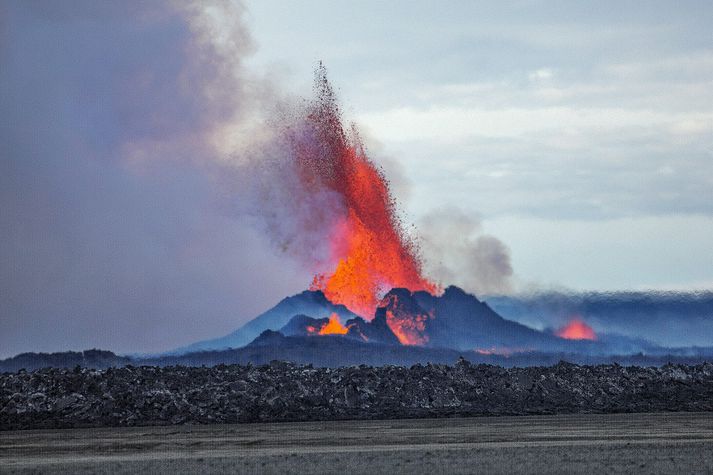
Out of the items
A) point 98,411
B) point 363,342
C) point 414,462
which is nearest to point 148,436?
point 98,411

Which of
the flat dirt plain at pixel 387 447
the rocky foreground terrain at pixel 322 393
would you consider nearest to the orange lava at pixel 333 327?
the rocky foreground terrain at pixel 322 393

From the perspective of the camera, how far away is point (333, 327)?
82062mm

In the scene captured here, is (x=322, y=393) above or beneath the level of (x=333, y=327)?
beneath

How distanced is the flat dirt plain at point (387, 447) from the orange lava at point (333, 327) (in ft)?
115

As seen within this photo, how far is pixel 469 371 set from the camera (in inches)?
2227

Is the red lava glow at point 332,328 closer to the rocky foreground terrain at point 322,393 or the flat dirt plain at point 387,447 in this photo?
the rocky foreground terrain at point 322,393

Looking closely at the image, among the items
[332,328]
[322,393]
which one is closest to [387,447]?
[322,393]

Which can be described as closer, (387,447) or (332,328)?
(387,447)

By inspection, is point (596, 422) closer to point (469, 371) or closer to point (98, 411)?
point (469, 371)

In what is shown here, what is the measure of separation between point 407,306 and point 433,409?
103 ft

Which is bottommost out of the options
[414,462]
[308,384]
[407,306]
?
[414,462]

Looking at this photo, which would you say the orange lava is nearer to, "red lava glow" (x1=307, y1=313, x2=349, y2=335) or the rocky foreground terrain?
"red lava glow" (x1=307, y1=313, x2=349, y2=335)

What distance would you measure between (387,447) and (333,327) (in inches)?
1822

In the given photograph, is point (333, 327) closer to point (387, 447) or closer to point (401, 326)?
point (401, 326)
